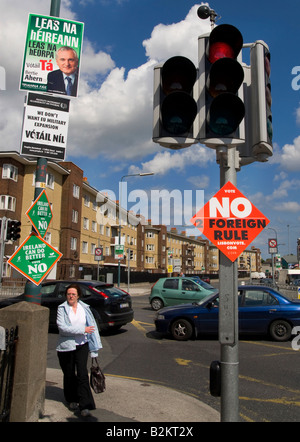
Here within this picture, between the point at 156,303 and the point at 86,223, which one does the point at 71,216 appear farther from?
the point at 156,303

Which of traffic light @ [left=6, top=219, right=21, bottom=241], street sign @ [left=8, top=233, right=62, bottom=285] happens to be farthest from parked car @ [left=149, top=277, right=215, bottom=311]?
street sign @ [left=8, top=233, right=62, bottom=285]

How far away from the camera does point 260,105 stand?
3109 mm

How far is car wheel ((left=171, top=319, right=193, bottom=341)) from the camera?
9.85 meters

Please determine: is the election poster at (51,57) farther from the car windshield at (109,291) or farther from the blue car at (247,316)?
the blue car at (247,316)

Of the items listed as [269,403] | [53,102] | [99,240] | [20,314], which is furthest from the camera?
[99,240]

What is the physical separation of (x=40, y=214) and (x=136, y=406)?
10.00 ft

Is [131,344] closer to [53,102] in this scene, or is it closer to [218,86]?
[53,102]

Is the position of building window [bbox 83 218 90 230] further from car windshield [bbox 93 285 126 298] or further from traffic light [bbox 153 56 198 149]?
traffic light [bbox 153 56 198 149]

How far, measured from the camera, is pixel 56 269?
3609 cm


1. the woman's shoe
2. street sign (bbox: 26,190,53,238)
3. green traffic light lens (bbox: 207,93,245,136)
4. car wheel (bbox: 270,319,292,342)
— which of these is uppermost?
green traffic light lens (bbox: 207,93,245,136)

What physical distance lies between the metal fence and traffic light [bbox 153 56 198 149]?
2508mm

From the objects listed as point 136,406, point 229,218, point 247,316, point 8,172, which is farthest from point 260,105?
point 8,172
